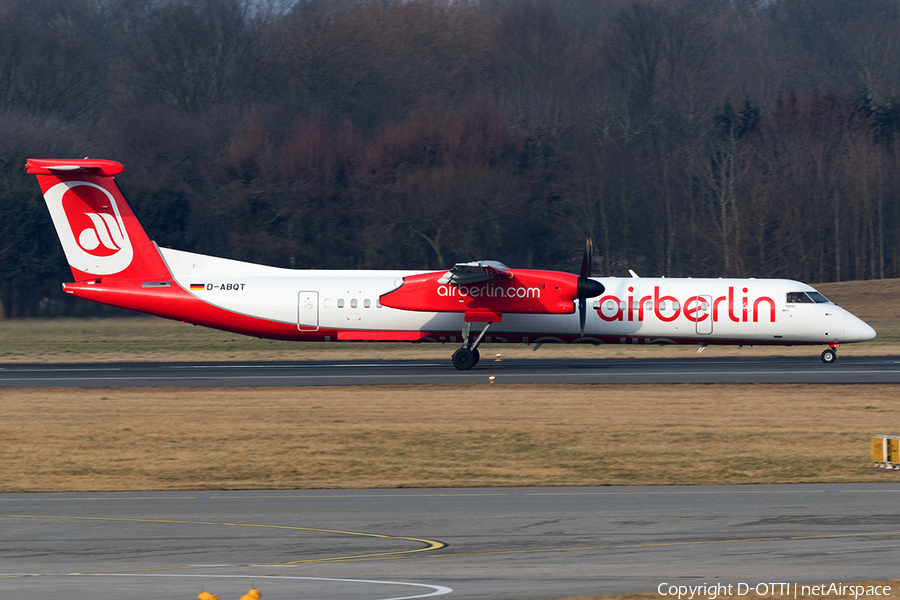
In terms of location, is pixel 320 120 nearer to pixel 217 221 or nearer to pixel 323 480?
pixel 217 221

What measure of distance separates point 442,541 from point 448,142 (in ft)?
156

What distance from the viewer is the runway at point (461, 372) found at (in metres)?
27.5

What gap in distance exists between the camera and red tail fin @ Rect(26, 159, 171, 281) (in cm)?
3017

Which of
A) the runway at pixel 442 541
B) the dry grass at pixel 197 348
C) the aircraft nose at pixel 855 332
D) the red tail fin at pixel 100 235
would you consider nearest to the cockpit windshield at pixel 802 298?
the aircraft nose at pixel 855 332

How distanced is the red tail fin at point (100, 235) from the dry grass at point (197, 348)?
5.83 m

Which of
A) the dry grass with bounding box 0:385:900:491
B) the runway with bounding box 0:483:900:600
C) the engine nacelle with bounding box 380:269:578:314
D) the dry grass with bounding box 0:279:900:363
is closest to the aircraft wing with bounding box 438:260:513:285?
the engine nacelle with bounding box 380:269:578:314

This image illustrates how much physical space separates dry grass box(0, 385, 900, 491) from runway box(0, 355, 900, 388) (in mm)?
1436

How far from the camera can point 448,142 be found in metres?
57.3

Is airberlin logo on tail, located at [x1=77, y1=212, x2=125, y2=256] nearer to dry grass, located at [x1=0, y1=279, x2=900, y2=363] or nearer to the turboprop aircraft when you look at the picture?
the turboprop aircraft

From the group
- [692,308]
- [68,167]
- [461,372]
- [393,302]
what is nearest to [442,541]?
[461,372]

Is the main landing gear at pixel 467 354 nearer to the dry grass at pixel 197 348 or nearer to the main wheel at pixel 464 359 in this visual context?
the main wheel at pixel 464 359

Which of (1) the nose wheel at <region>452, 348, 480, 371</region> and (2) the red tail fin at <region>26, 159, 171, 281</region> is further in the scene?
(2) the red tail fin at <region>26, 159, 171, 281</region>
